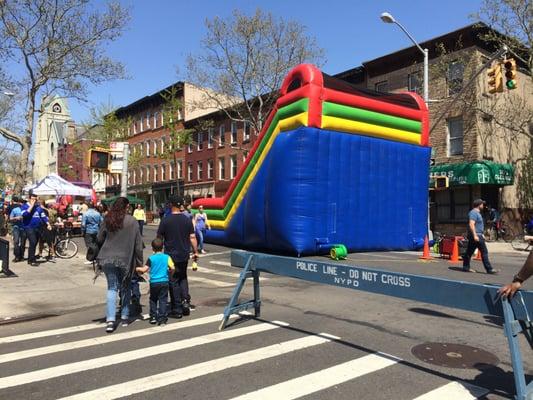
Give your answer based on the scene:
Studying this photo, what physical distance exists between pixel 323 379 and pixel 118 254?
3.38 metres

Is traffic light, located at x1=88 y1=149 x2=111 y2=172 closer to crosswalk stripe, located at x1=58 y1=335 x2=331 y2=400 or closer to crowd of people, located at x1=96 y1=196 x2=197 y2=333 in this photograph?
crowd of people, located at x1=96 y1=196 x2=197 y2=333

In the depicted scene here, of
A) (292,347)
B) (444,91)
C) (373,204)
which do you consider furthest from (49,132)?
(292,347)

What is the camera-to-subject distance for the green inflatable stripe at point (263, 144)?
13.7 metres

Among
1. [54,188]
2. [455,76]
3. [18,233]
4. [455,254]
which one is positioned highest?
[455,76]

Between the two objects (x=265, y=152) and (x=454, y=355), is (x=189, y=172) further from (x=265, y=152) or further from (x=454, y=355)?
(x=454, y=355)

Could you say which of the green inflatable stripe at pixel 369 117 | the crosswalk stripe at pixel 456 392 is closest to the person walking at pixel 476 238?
the green inflatable stripe at pixel 369 117

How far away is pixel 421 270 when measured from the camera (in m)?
11.9

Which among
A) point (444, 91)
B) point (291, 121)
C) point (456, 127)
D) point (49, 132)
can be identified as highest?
point (49, 132)

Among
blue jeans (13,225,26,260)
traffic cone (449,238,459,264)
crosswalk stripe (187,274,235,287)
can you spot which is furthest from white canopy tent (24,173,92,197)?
traffic cone (449,238,459,264)

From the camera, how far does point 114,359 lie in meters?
5.15

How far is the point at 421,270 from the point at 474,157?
1397cm

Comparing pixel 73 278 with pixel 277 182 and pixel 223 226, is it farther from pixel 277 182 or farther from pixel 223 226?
pixel 223 226

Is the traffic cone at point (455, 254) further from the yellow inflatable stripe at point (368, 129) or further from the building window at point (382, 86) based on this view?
the building window at point (382, 86)

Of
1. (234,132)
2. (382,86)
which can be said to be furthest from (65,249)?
(234,132)
